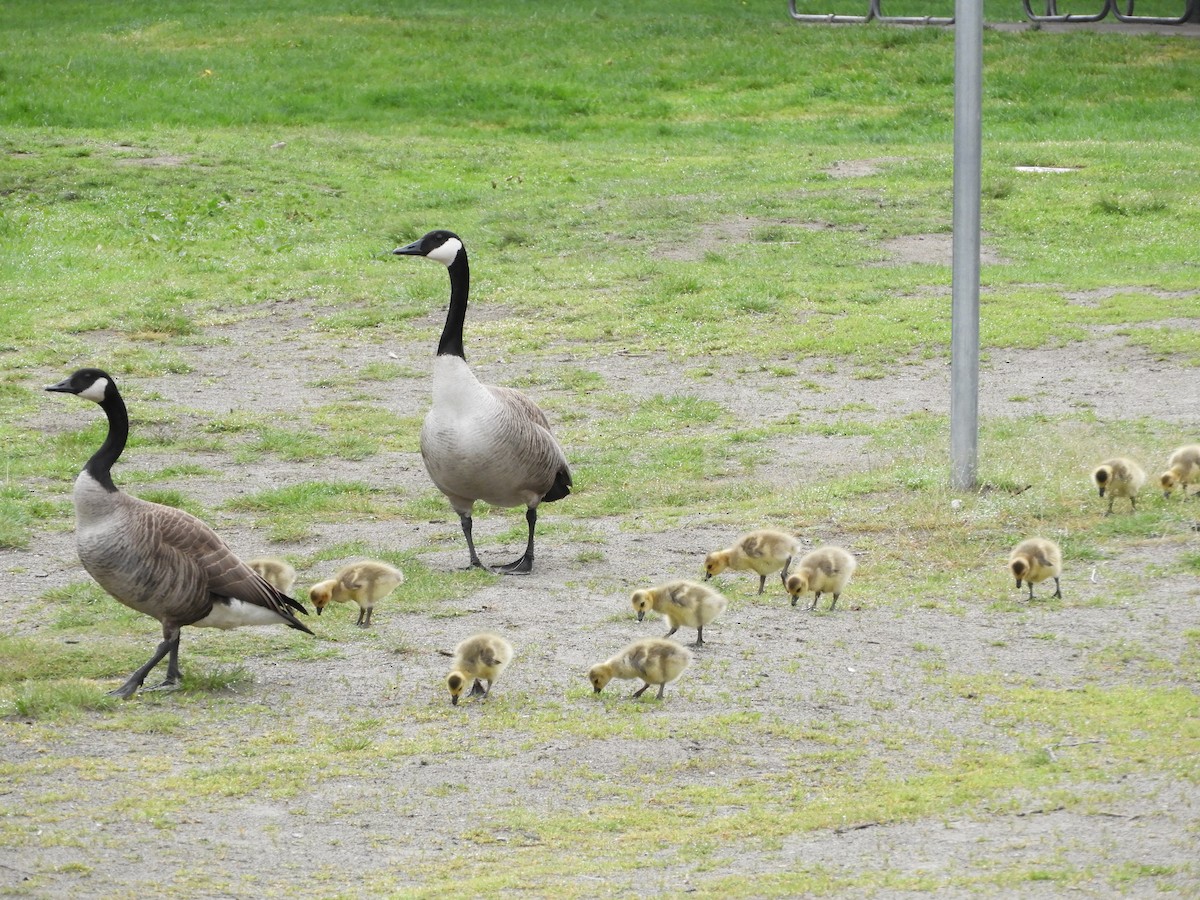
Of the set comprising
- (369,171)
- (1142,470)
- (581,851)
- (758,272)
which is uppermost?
(369,171)

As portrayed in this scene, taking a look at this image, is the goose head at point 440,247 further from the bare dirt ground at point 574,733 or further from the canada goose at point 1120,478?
the canada goose at point 1120,478

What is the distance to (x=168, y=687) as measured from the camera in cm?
773

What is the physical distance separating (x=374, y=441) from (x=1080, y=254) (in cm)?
902

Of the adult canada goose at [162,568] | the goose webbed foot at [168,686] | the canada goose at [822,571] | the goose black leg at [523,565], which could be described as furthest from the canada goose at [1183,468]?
the goose webbed foot at [168,686]

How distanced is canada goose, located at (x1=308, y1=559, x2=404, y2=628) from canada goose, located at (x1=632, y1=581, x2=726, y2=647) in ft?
4.47

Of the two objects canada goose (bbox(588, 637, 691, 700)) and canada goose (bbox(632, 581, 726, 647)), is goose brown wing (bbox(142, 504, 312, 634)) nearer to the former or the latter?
canada goose (bbox(588, 637, 691, 700))

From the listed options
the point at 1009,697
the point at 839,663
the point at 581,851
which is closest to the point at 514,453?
the point at 839,663

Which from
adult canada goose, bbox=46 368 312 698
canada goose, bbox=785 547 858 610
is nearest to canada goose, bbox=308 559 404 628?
adult canada goose, bbox=46 368 312 698

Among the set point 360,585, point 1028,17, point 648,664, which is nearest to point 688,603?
point 648,664

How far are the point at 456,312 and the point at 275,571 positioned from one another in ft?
6.54

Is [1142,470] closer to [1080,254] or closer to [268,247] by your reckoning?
[1080,254]

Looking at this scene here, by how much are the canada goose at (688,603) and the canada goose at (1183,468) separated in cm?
325

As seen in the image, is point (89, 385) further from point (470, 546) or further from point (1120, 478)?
point (1120, 478)

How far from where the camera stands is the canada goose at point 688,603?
26.3ft
